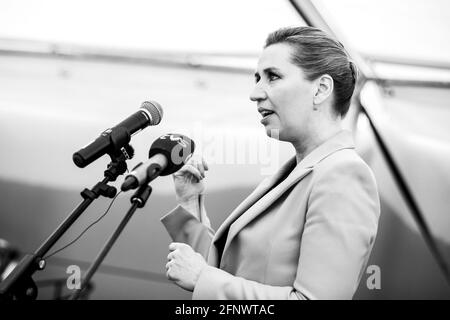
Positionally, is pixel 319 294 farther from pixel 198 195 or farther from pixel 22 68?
pixel 22 68

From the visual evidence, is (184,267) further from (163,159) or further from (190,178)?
(190,178)

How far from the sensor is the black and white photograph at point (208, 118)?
1181 mm

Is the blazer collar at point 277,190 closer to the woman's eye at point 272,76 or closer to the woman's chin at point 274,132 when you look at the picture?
the woman's chin at point 274,132

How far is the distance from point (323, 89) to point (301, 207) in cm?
34

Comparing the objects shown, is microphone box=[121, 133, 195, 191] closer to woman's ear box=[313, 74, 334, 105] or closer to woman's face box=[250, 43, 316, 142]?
woman's face box=[250, 43, 316, 142]

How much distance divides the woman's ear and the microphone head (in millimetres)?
381

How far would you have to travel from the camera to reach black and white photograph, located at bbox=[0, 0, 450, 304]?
46.5 inches

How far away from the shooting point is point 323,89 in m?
1.16

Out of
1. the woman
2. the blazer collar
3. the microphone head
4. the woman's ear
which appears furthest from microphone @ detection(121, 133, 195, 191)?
the woman's ear

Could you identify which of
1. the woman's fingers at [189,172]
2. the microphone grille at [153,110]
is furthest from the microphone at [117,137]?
the woman's fingers at [189,172]

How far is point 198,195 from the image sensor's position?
1.42 metres

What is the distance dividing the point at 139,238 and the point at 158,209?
251mm

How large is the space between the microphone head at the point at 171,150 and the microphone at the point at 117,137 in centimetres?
6

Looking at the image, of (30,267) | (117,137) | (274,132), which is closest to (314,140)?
(274,132)
